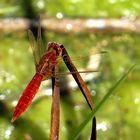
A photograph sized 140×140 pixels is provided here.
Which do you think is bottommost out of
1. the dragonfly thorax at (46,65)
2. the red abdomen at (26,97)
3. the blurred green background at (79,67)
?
the blurred green background at (79,67)

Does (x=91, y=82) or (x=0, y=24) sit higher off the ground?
(x=0, y=24)

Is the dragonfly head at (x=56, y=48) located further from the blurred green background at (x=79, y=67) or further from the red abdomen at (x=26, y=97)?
the blurred green background at (x=79, y=67)

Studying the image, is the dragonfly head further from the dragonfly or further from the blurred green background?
the blurred green background

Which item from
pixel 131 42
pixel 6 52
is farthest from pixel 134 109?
pixel 6 52

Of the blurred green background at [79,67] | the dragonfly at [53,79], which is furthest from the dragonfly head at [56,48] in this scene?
the blurred green background at [79,67]

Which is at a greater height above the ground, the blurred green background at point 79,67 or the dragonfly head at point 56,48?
the dragonfly head at point 56,48

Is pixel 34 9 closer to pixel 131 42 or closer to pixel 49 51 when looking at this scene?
pixel 131 42
